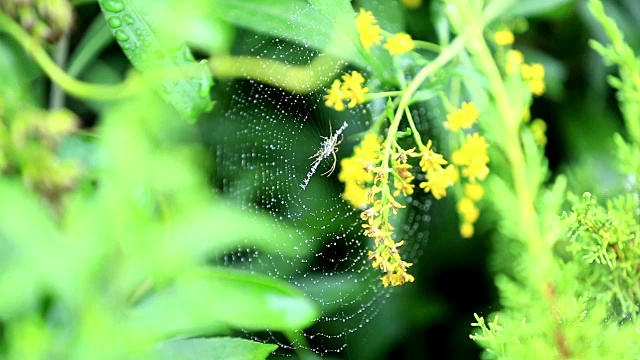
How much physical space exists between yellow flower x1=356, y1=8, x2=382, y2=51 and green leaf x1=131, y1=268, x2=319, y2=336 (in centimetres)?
29

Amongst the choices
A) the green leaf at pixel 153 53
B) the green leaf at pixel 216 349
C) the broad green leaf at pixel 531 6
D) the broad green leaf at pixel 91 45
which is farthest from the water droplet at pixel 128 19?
the broad green leaf at pixel 531 6

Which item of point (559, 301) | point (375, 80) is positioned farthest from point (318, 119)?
point (559, 301)

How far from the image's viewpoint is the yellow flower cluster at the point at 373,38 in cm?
81

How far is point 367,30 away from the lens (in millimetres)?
816

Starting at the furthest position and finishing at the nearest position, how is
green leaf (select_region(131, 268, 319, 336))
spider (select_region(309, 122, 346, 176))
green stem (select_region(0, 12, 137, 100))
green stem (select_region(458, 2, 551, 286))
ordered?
spider (select_region(309, 122, 346, 176)), green stem (select_region(0, 12, 137, 100)), green leaf (select_region(131, 268, 319, 336)), green stem (select_region(458, 2, 551, 286))

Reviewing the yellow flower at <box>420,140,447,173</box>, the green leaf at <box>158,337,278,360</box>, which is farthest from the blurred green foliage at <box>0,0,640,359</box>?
the yellow flower at <box>420,140,447,173</box>

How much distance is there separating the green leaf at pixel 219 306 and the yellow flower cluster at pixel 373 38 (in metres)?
0.29

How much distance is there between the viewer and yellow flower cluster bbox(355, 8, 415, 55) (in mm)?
812

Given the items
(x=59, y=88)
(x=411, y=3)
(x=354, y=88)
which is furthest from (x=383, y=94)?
(x=59, y=88)

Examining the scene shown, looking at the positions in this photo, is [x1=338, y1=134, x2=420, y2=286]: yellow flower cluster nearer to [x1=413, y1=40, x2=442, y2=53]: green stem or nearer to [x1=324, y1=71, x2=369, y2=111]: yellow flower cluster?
[x1=324, y1=71, x2=369, y2=111]: yellow flower cluster

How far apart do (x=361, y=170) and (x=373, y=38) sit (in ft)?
0.50

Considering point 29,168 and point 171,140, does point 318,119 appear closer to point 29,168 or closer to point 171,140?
point 171,140

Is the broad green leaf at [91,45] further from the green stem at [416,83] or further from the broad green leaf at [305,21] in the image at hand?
the green stem at [416,83]

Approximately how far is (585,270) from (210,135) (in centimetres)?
66
